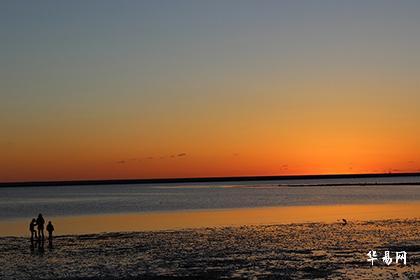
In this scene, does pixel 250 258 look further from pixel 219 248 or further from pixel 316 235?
pixel 316 235

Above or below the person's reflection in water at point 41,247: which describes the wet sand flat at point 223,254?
below

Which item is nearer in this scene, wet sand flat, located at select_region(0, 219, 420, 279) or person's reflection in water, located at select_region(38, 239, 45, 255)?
wet sand flat, located at select_region(0, 219, 420, 279)

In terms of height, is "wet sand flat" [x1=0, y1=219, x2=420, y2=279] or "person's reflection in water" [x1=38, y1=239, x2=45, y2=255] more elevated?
"person's reflection in water" [x1=38, y1=239, x2=45, y2=255]

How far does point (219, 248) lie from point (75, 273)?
32.1 ft

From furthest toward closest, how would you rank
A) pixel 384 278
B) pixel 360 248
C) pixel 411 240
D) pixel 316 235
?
pixel 316 235 → pixel 411 240 → pixel 360 248 → pixel 384 278

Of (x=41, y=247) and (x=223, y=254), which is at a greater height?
(x=41, y=247)

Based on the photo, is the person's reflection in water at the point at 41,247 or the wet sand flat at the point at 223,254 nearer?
the wet sand flat at the point at 223,254

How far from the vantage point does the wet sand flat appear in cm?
2505

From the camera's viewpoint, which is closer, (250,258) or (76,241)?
(250,258)

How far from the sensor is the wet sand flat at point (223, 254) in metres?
25.0

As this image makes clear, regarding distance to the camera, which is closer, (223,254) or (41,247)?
(223,254)

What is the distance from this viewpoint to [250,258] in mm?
29266

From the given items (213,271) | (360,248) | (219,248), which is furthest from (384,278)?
(219,248)

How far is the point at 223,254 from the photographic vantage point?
101 feet
